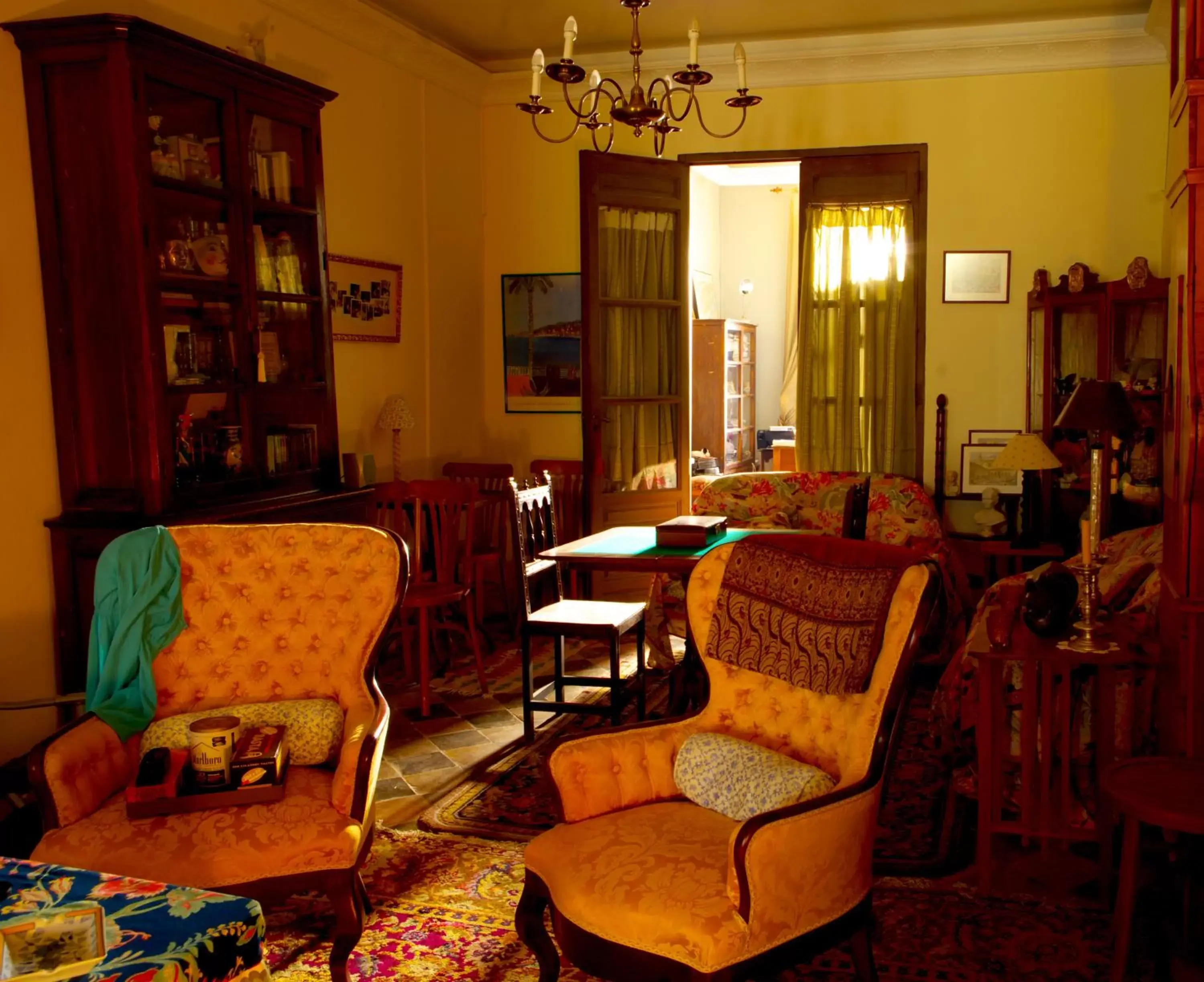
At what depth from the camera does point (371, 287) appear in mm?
5836

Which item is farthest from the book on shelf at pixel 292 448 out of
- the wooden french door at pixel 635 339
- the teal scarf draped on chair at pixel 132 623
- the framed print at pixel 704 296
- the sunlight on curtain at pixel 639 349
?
the framed print at pixel 704 296

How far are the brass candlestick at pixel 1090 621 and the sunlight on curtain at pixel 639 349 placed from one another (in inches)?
138

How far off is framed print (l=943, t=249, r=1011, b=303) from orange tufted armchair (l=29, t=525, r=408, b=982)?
4.41m

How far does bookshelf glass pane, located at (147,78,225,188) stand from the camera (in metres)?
3.86

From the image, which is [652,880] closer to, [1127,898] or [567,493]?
[1127,898]

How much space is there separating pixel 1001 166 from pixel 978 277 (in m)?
0.64

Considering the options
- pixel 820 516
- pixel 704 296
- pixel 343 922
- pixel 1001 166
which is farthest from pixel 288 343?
pixel 704 296

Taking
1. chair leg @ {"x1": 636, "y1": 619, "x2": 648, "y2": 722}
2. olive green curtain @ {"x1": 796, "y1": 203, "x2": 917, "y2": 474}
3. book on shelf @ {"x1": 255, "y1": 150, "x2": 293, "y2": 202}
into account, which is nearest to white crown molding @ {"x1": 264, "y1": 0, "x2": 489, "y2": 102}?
book on shelf @ {"x1": 255, "y1": 150, "x2": 293, "y2": 202}

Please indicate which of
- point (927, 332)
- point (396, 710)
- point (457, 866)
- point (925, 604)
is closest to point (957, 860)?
point (925, 604)

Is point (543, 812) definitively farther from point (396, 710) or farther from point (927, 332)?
point (927, 332)

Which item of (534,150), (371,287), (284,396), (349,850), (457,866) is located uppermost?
(534,150)

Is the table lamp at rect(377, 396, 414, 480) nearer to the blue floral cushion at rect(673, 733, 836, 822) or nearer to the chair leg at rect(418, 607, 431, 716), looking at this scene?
the chair leg at rect(418, 607, 431, 716)

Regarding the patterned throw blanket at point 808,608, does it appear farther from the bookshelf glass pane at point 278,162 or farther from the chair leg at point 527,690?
the bookshelf glass pane at point 278,162

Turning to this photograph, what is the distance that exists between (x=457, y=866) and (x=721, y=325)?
7.16 m
